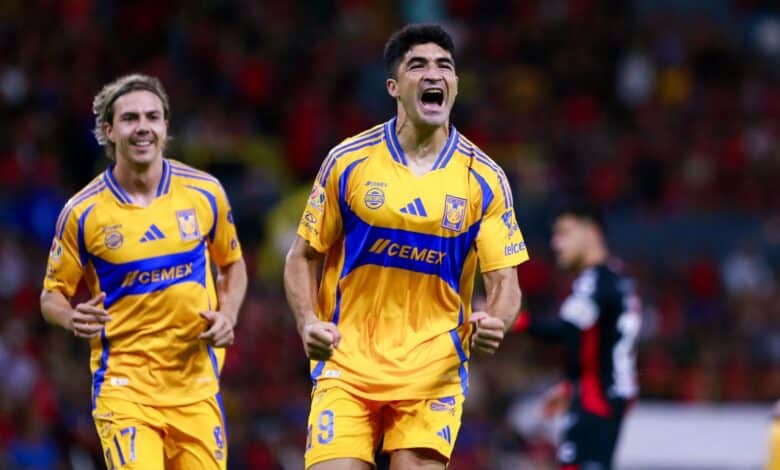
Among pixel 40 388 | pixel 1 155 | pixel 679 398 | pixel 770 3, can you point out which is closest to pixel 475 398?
pixel 679 398

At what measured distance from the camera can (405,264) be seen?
6203mm

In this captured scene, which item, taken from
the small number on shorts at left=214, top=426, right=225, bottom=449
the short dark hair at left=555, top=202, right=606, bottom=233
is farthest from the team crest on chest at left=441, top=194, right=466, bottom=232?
the short dark hair at left=555, top=202, right=606, bottom=233

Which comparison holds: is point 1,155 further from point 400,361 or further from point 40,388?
point 400,361

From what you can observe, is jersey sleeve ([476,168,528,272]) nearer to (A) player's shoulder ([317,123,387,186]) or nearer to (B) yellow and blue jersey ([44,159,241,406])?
(A) player's shoulder ([317,123,387,186])

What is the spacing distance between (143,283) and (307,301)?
96 cm

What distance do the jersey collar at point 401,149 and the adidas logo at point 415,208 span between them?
0.68ft

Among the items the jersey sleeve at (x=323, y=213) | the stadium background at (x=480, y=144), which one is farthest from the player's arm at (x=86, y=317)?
the stadium background at (x=480, y=144)

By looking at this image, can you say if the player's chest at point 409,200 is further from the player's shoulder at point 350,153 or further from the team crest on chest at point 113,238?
the team crest on chest at point 113,238

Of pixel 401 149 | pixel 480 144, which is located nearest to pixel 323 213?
pixel 401 149

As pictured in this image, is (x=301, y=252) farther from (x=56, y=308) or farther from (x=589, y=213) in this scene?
(x=589, y=213)

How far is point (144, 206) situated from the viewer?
679cm

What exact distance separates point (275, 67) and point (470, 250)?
11203 millimetres

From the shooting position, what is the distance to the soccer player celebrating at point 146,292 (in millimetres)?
6602

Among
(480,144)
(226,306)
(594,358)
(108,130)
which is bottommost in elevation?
(594,358)
